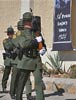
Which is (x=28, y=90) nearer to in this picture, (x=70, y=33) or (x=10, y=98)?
(x=10, y=98)

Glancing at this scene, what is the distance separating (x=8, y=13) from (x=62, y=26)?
2588 mm

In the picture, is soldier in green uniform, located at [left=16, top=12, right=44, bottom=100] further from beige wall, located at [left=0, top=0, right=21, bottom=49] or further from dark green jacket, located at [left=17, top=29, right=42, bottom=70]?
beige wall, located at [left=0, top=0, right=21, bottom=49]

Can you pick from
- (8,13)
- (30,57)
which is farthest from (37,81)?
(8,13)

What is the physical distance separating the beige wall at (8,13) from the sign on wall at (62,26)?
187cm

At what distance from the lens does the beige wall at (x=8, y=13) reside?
1588 cm

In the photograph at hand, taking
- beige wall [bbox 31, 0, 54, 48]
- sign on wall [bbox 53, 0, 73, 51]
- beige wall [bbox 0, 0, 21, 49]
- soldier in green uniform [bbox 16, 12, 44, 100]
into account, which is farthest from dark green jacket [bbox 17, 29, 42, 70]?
beige wall [bbox 0, 0, 21, 49]

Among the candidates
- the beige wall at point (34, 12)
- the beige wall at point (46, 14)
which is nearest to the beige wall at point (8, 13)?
the beige wall at point (34, 12)

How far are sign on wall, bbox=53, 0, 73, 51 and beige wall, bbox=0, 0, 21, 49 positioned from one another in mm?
1871

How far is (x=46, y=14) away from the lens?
599 inches

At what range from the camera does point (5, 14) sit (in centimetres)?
1614

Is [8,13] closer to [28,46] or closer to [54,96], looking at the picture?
[54,96]

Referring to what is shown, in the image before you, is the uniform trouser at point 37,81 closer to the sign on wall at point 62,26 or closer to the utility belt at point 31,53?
the utility belt at point 31,53

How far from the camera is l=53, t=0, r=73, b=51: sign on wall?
1418 cm

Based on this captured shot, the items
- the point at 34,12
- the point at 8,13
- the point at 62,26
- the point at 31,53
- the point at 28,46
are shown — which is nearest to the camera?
the point at 28,46
